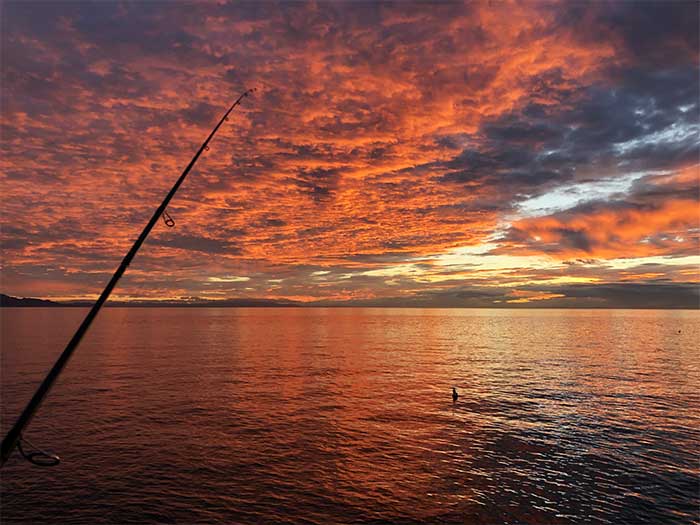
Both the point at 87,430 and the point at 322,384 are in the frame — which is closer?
the point at 87,430

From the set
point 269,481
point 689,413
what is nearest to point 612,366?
point 689,413

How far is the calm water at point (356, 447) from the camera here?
76.5ft

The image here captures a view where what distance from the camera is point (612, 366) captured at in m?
72.3

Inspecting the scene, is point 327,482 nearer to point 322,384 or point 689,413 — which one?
point 322,384

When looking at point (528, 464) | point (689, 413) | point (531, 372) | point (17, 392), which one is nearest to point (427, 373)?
point (531, 372)

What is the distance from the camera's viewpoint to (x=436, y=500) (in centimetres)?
2411

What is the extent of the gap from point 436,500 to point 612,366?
62.1m

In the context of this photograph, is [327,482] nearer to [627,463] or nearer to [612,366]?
[627,463]

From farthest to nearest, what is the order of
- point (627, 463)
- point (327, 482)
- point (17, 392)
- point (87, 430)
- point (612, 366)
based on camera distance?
point (612, 366)
point (17, 392)
point (87, 430)
point (627, 463)
point (327, 482)

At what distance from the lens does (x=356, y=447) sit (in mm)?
32156

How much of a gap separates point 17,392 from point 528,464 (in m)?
52.0

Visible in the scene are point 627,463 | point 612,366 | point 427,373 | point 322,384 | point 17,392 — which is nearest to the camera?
point 627,463

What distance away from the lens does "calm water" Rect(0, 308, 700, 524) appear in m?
23.3

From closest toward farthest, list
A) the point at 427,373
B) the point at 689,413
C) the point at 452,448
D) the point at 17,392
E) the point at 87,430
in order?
the point at 452,448, the point at 87,430, the point at 689,413, the point at 17,392, the point at 427,373
